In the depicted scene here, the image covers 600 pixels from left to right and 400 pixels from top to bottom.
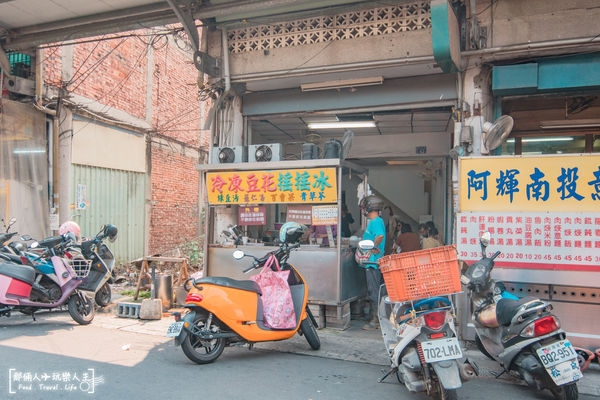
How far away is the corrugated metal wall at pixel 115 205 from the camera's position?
11258 mm

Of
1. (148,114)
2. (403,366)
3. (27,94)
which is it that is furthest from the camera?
(148,114)

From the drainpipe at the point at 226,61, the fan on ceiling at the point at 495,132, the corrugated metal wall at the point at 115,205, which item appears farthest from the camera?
the corrugated metal wall at the point at 115,205

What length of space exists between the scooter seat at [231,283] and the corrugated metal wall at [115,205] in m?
7.04

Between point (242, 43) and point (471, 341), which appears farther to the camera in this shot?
point (242, 43)

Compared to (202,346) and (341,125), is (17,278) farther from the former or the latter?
(341,125)

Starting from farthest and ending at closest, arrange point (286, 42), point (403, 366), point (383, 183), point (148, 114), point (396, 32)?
point (383, 183) < point (148, 114) < point (286, 42) < point (396, 32) < point (403, 366)

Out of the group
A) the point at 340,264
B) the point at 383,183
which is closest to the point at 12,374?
the point at 340,264

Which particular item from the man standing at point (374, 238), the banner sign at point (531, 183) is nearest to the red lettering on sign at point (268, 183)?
the man standing at point (374, 238)

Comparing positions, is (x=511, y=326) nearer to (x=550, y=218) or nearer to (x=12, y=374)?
(x=550, y=218)

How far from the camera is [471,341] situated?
598cm

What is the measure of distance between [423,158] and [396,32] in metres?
4.57

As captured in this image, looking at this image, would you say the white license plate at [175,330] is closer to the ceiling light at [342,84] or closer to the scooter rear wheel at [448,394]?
the scooter rear wheel at [448,394]

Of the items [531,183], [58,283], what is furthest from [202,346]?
[531,183]

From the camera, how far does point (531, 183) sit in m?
5.82
